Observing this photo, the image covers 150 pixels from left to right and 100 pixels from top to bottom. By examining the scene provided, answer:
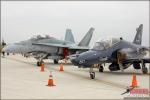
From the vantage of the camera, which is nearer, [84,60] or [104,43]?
[84,60]

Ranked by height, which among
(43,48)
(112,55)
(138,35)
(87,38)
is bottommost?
(112,55)

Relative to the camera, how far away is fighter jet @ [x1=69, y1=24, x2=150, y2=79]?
1356 cm

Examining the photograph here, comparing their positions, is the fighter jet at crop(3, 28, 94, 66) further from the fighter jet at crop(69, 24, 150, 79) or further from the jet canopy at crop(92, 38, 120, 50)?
the jet canopy at crop(92, 38, 120, 50)

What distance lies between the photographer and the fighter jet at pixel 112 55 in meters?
13.6

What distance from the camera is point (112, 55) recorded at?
15.6m

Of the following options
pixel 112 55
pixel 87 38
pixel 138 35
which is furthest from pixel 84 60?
pixel 87 38

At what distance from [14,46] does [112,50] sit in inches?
407

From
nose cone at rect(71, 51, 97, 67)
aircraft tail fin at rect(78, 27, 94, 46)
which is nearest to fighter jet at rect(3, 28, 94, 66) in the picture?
aircraft tail fin at rect(78, 27, 94, 46)

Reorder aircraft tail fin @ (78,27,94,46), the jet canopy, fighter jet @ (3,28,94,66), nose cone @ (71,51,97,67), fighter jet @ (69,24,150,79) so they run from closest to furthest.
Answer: nose cone @ (71,51,97,67), fighter jet @ (69,24,150,79), the jet canopy, fighter jet @ (3,28,94,66), aircraft tail fin @ (78,27,94,46)

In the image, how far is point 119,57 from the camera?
16.0 metres

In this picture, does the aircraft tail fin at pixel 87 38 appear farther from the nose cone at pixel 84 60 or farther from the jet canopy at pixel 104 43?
the nose cone at pixel 84 60

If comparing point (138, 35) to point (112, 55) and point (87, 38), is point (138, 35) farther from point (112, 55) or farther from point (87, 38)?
point (87, 38)

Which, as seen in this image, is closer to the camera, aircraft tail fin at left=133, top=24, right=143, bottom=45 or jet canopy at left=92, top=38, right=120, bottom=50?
jet canopy at left=92, top=38, right=120, bottom=50

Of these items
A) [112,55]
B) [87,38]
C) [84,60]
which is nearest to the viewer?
[84,60]
